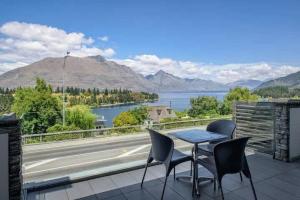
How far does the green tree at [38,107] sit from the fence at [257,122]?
1006 inches

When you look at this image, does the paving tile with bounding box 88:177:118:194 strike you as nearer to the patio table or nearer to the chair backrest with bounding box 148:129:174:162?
the chair backrest with bounding box 148:129:174:162

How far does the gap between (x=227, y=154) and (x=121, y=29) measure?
838 inches

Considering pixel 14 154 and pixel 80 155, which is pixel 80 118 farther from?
pixel 14 154

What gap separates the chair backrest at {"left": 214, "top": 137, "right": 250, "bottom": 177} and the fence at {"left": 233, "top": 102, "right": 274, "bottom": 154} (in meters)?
2.02

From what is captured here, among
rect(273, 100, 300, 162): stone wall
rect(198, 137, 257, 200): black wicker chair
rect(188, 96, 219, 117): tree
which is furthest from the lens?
rect(188, 96, 219, 117): tree

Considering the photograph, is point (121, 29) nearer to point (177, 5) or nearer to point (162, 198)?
point (177, 5)

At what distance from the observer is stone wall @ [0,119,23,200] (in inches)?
69.2

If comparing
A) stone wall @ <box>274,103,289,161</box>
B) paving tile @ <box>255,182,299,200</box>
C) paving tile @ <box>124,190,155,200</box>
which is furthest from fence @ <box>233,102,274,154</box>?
paving tile @ <box>124,190,155,200</box>

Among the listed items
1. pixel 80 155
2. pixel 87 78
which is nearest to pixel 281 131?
pixel 80 155

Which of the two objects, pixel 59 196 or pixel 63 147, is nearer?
pixel 59 196

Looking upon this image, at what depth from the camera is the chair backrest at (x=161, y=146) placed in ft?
7.40

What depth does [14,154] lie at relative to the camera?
184 centimetres

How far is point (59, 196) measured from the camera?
2387mm

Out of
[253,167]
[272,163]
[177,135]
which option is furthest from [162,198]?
[272,163]
